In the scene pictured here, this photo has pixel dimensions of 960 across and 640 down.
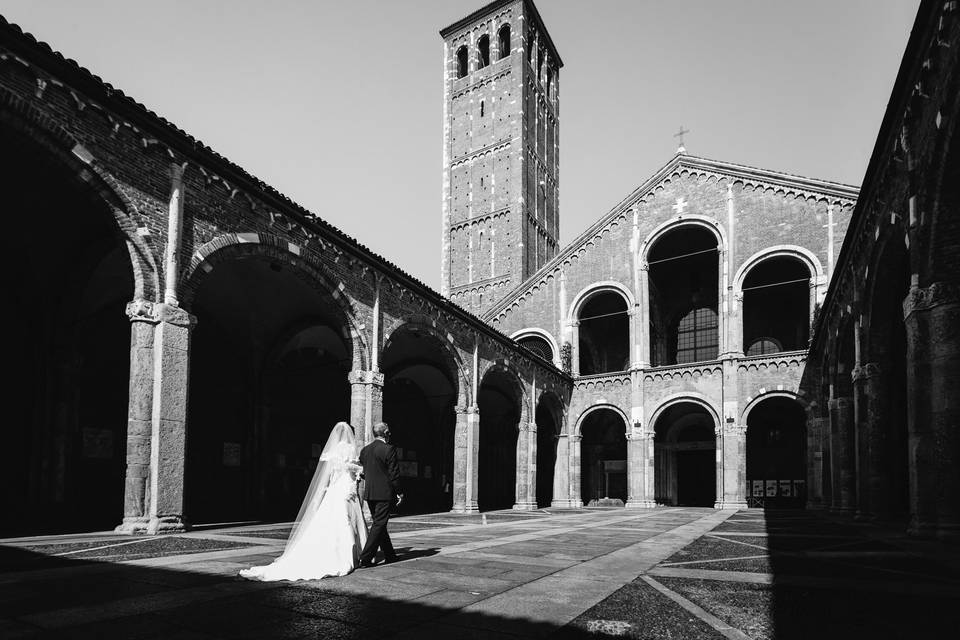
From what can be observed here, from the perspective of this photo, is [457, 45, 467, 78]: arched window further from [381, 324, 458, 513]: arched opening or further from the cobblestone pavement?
the cobblestone pavement

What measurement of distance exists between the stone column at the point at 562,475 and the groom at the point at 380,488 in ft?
76.2

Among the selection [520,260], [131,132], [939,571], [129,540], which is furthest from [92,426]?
[520,260]

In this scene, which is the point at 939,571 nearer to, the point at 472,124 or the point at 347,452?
the point at 347,452

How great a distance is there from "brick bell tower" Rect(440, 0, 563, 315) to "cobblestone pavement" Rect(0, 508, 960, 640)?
116ft

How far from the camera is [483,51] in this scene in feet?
163

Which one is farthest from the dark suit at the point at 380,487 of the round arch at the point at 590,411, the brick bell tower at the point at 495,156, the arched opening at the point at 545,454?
the brick bell tower at the point at 495,156

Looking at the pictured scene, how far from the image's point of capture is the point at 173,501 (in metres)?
11.0

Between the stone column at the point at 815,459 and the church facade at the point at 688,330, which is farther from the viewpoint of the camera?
the church facade at the point at 688,330

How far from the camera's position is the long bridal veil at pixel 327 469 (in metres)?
7.35

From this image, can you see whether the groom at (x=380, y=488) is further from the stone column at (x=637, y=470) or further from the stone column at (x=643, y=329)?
the stone column at (x=643, y=329)

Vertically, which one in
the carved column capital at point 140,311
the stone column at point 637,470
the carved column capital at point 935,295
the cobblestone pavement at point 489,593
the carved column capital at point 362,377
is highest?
the carved column capital at point 935,295

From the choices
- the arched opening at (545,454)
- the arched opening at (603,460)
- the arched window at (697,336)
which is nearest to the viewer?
the arched opening at (545,454)

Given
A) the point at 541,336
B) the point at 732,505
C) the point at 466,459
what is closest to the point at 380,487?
the point at 466,459

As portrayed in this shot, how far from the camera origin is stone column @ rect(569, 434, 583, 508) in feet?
99.2
